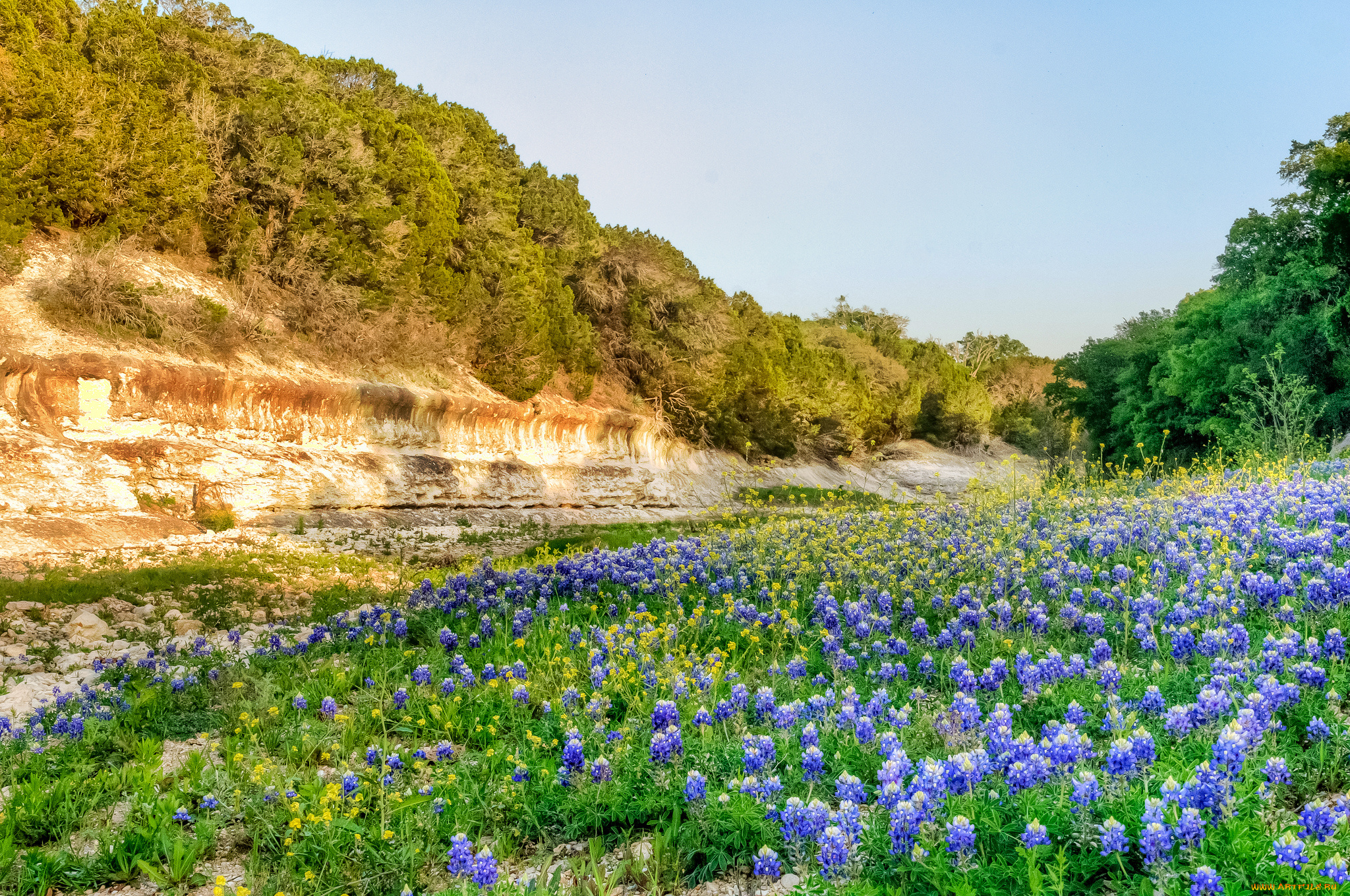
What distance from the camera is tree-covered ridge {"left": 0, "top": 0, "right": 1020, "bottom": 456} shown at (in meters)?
19.0

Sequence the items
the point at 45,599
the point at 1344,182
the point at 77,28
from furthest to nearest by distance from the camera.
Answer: the point at 1344,182
the point at 77,28
the point at 45,599

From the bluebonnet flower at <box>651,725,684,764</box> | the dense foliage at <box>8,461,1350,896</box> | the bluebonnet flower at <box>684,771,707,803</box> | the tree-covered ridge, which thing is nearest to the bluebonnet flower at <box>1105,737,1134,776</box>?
the dense foliage at <box>8,461,1350,896</box>

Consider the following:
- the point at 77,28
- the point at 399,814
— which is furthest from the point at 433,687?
the point at 77,28

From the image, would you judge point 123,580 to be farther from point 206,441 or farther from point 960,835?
point 960,835

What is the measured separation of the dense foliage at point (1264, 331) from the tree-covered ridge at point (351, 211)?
19062 millimetres

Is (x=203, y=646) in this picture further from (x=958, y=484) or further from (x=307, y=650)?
(x=958, y=484)

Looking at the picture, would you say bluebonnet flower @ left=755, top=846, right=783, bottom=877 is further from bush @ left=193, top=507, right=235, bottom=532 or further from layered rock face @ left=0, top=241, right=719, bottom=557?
bush @ left=193, top=507, right=235, bottom=532

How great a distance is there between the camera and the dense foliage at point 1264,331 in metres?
25.9

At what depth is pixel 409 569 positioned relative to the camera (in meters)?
14.0

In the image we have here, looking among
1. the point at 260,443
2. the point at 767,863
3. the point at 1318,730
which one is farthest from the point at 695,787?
the point at 260,443

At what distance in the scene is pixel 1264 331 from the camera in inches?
1164

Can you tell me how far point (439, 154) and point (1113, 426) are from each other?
39503mm

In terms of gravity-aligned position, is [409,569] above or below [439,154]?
below

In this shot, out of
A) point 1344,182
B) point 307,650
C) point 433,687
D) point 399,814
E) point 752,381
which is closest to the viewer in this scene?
point 399,814
